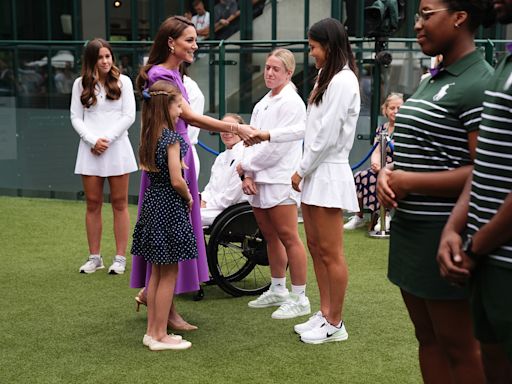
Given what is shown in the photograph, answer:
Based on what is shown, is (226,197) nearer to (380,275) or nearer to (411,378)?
(380,275)

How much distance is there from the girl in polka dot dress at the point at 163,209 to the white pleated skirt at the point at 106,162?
5.98 feet

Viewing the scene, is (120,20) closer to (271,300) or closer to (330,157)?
(271,300)

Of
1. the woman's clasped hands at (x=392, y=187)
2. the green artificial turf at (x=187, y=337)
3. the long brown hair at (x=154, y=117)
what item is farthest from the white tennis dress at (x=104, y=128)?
the woman's clasped hands at (x=392, y=187)

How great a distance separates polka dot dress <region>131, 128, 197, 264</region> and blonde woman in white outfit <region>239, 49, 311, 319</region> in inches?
27.5

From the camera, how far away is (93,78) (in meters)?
6.22

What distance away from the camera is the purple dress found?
4602 mm

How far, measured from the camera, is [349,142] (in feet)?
14.6

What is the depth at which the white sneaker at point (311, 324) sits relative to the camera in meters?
4.63

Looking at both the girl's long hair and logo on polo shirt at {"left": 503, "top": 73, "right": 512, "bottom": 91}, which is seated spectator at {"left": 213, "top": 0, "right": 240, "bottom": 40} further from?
logo on polo shirt at {"left": 503, "top": 73, "right": 512, "bottom": 91}

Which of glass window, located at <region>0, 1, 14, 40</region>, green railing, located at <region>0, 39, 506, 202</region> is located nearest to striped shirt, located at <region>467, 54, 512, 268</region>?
green railing, located at <region>0, 39, 506, 202</region>

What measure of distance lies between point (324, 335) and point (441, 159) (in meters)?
2.09

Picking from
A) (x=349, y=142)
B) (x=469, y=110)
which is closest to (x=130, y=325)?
(x=349, y=142)

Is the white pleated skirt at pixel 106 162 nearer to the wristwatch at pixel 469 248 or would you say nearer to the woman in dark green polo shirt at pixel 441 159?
the woman in dark green polo shirt at pixel 441 159

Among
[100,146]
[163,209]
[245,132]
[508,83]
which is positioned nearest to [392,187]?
[508,83]
